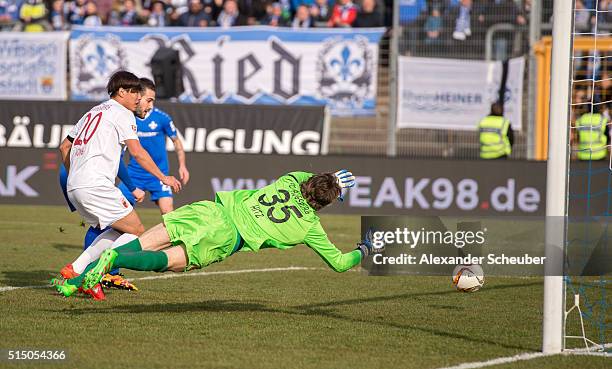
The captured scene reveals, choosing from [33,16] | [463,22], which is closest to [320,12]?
[463,22]

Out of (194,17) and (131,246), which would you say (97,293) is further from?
(194,17)

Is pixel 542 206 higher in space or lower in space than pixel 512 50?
lower

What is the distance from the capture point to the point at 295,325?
841 cm

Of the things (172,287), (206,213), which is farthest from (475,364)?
(172,287)

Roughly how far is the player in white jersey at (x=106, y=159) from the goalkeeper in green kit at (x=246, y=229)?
2.42ft

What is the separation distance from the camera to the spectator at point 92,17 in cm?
2420

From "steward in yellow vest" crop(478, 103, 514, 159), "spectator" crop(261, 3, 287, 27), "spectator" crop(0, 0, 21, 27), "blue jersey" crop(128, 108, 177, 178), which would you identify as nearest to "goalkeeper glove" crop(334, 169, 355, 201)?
"blue jersey" crop(128, 108, 177, 178)

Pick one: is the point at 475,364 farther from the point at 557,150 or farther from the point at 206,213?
the point at 206,213

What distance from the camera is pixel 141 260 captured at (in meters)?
7.95

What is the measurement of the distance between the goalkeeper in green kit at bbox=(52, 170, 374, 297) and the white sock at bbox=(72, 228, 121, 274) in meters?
0.89

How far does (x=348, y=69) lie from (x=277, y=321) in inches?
526

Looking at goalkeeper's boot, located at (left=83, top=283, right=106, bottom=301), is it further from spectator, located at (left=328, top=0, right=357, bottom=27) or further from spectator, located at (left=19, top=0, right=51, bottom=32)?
spectator, located at (left=19, top=0, right=51, bottom=32)

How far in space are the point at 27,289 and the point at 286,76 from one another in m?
12.3

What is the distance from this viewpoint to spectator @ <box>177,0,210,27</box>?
23.7 meters
